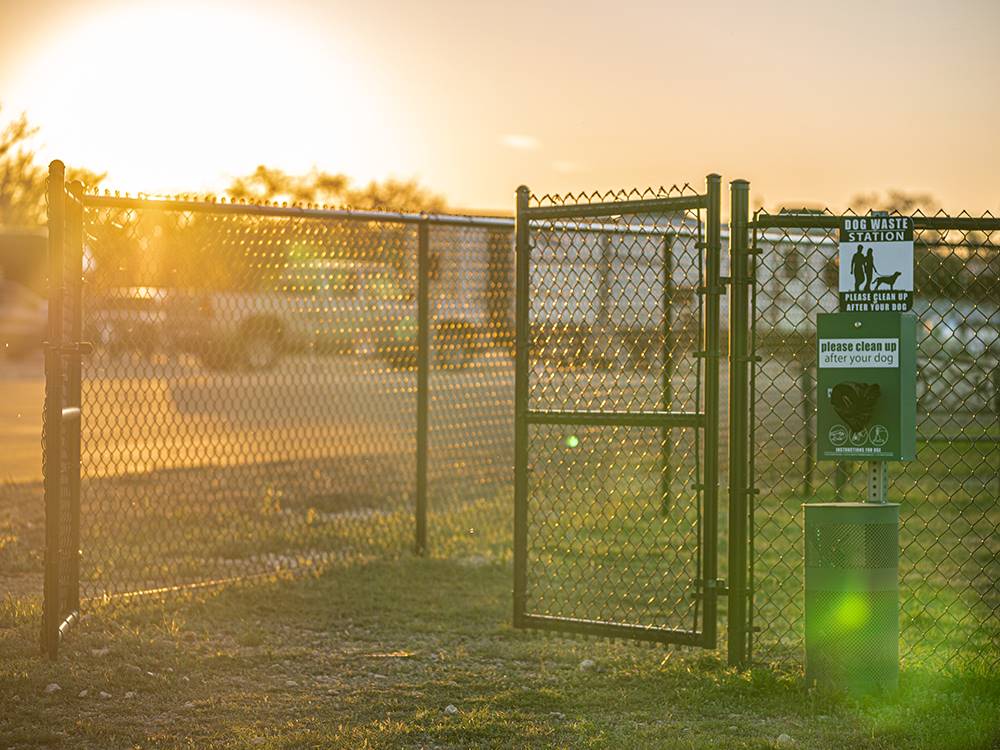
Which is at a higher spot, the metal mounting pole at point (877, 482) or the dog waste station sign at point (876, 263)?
the dog waste station sign at point (876, 263)

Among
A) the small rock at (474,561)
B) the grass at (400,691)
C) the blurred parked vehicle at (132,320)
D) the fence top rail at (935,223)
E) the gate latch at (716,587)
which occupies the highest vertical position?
the fence top rail at (935,223)

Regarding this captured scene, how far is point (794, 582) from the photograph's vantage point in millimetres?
8414

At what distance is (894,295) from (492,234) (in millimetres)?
4586

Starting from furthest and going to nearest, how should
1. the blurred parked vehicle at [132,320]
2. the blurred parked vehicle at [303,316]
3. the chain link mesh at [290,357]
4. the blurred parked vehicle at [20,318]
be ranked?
the blurred parked vehicle at [20,318]
the blurred parked vehicle at [303,316]
the chain link mesh at [290,357]
the blurred parked vehicle at [132,320]

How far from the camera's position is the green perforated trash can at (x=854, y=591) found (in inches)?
215

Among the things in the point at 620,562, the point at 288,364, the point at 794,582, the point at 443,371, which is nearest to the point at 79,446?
the point at 288,364

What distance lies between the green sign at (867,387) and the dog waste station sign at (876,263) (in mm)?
72

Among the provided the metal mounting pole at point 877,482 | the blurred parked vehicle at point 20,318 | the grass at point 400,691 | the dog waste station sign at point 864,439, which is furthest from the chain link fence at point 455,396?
the blurred parked vehicle at point 20,318

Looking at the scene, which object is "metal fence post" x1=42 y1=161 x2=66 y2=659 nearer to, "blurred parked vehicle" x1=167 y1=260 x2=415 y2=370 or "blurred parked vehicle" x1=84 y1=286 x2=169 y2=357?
"blurred parked vehicle" x1=84 y1=286 x2=169 y2=357

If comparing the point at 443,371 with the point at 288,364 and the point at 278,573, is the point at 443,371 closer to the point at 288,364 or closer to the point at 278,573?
the point at 288,364

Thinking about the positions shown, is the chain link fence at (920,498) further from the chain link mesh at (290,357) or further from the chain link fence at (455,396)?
the chain link mesh at (290,357)

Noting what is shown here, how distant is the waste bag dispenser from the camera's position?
546cm

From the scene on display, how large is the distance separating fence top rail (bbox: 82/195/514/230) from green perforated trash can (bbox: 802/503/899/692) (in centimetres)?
408

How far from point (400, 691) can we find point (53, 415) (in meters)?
2.18
